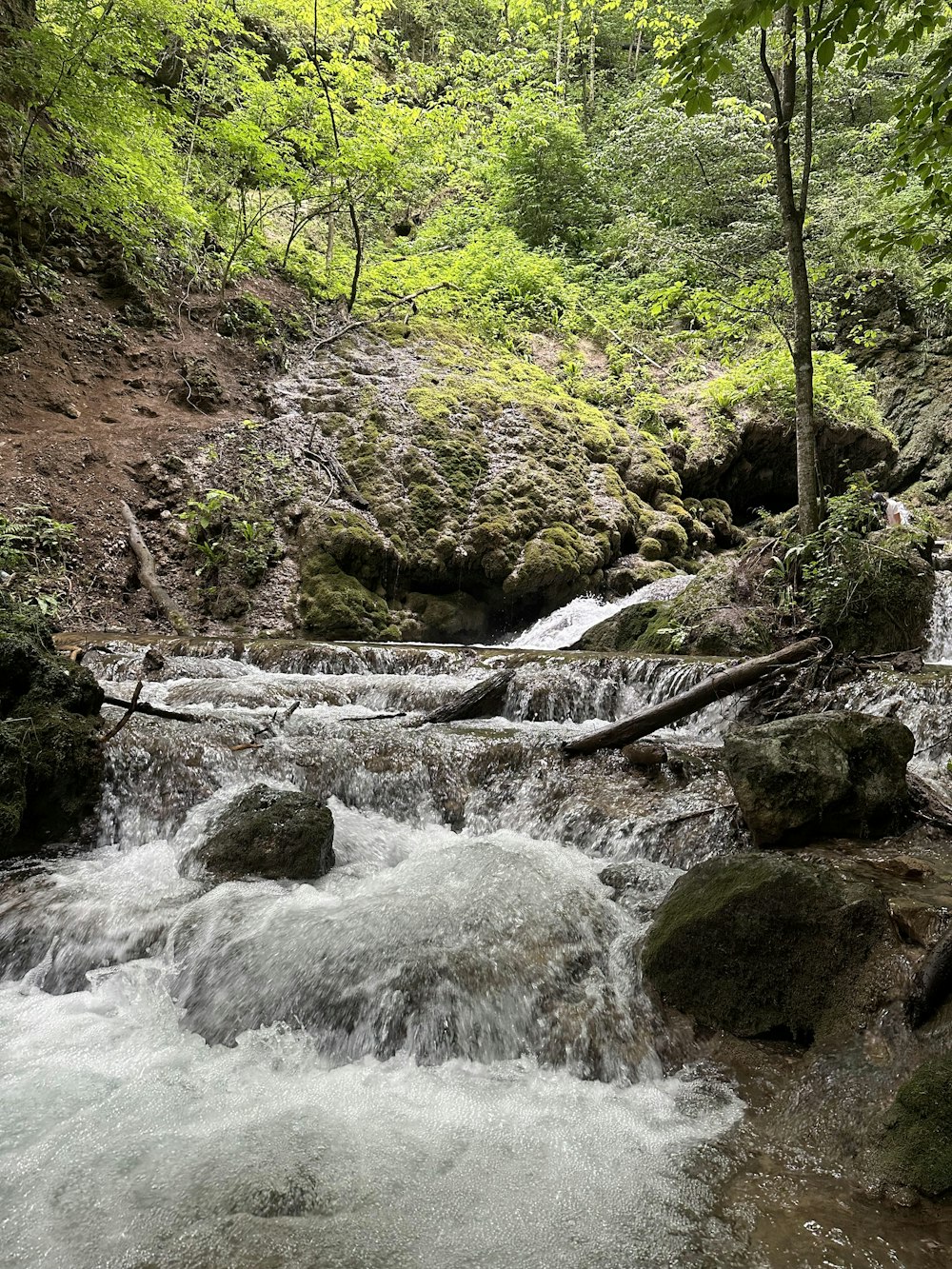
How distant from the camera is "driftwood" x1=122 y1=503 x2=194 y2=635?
954cm

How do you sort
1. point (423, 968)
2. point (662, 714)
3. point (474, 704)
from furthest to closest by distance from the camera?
1. point (474, 704)
2. point (662, 714)
3. point (423, 968)

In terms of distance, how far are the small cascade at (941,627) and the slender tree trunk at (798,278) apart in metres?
2.11

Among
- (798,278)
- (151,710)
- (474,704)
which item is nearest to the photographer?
(151,710)

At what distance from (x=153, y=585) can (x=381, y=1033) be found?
8362mm

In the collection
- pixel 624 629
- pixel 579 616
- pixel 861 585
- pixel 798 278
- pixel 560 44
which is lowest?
pixel 624 629

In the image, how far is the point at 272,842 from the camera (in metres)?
4.18

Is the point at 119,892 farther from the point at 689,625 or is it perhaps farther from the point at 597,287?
the point at 597,287

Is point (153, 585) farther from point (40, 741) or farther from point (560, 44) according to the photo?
point (560, 44)

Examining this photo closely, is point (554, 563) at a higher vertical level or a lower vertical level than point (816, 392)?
lower

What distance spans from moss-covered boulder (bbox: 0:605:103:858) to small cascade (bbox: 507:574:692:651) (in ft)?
22.8

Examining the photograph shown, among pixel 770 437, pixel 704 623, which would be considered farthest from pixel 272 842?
pixel 770 437

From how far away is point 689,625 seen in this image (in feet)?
27.3

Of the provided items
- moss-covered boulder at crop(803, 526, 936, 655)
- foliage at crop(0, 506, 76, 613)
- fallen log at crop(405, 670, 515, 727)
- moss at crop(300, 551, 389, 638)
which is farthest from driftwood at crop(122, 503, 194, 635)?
moss-covered boulder at crop(803, 526, 936, 655)

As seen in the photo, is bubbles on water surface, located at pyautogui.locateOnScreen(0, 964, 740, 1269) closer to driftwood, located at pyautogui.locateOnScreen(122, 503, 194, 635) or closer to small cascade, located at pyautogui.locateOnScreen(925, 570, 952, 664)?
driftwood, located at pyautogui.locateOnScreen(122, 503, 194, 635)
